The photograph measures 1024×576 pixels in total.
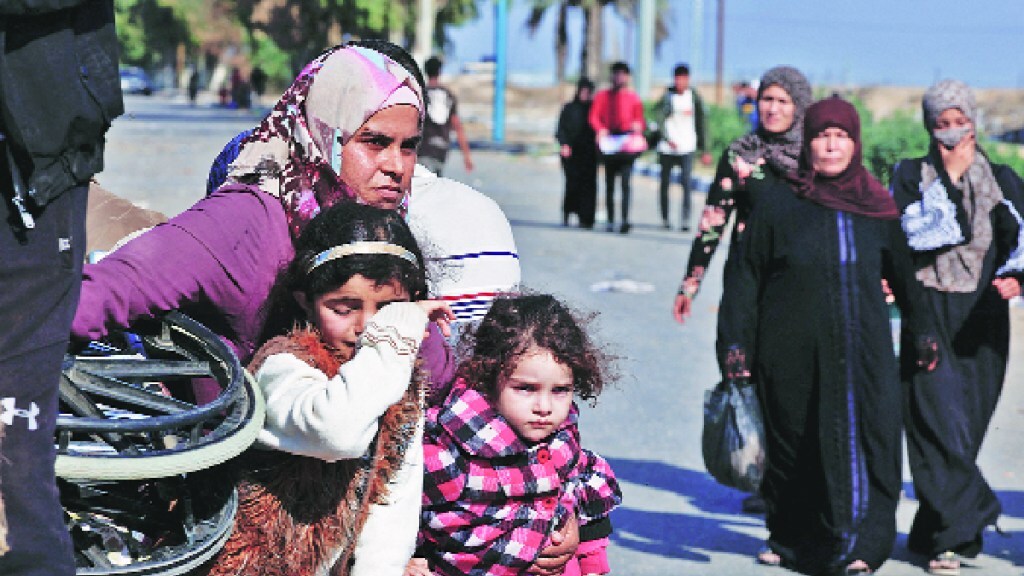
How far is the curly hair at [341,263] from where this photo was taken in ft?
10.0

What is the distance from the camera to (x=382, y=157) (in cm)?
339

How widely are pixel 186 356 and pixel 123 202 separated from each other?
1257mm

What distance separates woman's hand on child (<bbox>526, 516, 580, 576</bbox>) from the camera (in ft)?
11.5

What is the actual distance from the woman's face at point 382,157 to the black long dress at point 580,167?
1516 centimetres

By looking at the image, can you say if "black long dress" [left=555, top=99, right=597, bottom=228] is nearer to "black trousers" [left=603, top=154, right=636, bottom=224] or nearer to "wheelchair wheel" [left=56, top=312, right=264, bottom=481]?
"black trousers" [left=603, top=154, right=636, bottom=224]

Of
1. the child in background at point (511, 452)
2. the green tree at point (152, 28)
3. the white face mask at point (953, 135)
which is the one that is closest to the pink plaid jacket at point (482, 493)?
the child in background at point (511, 452)

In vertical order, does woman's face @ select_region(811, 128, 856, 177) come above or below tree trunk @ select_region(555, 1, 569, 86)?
above

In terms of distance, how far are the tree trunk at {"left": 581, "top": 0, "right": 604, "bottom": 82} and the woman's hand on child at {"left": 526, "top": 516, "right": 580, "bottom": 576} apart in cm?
5926

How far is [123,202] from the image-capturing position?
4.03 meters

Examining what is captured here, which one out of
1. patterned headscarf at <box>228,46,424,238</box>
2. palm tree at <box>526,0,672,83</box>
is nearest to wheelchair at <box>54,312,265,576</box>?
patterned headscarf at <box>228,46,424,238</box>

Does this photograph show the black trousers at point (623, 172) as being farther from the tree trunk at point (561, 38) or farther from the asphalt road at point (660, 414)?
the tree trunk at point (561, 38)

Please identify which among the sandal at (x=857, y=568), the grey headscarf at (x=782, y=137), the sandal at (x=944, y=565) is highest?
the grey headscarf at (x=782, y=137)

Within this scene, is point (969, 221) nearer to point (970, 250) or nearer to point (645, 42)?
point (970, 250)

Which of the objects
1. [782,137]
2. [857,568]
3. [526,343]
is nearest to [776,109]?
[782,137]
